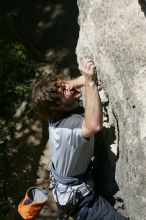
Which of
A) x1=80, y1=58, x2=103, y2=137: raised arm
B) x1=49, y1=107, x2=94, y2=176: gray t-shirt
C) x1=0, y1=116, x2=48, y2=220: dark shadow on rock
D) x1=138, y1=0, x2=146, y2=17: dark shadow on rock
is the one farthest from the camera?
x1=0, y1=116, x2=48, y2=220: dark shadow on rock

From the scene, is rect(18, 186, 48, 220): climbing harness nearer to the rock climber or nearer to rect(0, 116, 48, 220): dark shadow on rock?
the rock climber

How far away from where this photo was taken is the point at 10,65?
265 inches

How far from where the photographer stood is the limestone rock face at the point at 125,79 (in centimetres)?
388

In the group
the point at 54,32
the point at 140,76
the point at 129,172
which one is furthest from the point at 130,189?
the point at 54,32

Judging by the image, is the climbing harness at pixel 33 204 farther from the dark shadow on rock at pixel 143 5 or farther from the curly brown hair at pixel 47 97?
the dark shadow on rock at pixel 143 5

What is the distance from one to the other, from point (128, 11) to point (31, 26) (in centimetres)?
406

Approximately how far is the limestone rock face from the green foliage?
2.06m

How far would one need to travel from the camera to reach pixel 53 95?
13.3 ft

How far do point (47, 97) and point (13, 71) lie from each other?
2768 millimetres

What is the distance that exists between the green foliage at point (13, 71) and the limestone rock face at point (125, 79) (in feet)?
6.75

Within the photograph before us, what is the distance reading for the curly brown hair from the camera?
160 inches

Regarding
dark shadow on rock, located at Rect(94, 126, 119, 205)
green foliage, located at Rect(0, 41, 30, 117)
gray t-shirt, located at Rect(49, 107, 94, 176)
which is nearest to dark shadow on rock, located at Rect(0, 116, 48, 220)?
green foliage, located at Rect(0, 41, 30, 117)

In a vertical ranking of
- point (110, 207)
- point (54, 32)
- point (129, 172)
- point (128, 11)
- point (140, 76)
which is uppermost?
point (54, 32)

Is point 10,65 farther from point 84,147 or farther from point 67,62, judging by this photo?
point 84,147
